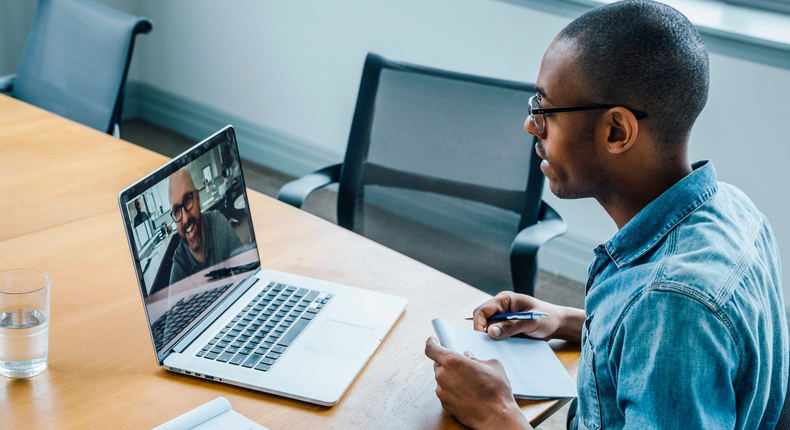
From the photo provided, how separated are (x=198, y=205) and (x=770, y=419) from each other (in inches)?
33.9

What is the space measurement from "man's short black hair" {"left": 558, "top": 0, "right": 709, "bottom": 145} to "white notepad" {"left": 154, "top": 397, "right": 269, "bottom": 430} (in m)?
0.63

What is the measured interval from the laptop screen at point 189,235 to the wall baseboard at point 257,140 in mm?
1914

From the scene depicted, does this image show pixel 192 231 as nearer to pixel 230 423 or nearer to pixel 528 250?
pixel 230 423

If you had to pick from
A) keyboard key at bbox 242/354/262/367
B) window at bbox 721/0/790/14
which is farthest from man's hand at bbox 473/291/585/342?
window at bbox 721/0/790/14

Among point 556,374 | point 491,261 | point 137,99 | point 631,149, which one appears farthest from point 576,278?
point 137,99

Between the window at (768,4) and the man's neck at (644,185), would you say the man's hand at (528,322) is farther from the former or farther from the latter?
the window at (768,4)

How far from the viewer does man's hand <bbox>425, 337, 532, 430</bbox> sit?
36.4 inches

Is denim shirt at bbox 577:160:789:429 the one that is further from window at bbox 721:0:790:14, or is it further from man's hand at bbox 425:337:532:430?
window at bbox 721:0:790:14

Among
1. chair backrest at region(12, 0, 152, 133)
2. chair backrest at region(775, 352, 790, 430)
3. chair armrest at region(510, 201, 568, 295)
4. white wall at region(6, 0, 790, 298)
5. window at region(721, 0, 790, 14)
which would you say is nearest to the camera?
chair backrest at region(775, 352, 790, 430)

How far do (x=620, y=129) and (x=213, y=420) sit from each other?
0.66m

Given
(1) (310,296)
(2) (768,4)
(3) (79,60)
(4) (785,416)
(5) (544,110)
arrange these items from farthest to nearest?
(2) (768,4) < (3) (79,60) < (1) (310,296) < (5) (544,110) < (4) (785,416)

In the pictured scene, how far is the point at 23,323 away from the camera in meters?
0.98

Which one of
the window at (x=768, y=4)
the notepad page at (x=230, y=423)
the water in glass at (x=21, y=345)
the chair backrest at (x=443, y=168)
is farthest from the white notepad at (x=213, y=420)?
the window at (x=768, y=4)

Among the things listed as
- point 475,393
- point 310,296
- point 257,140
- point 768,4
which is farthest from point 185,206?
point 257,140
